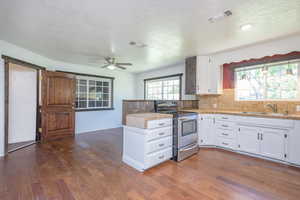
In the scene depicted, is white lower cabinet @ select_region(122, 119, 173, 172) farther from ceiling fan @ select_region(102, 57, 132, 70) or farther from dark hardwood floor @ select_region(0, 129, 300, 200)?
ceiling fan @ select_region(102, 57, 132, 70)

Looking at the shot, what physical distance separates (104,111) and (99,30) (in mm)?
3692

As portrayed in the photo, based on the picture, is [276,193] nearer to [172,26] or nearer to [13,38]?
[172,26]

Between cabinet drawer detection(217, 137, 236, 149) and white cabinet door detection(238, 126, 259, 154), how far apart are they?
0.14 metres

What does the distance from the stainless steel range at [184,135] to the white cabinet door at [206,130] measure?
38cm

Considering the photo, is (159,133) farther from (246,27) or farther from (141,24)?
(246,27)

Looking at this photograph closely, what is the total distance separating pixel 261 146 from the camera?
2.84 meters

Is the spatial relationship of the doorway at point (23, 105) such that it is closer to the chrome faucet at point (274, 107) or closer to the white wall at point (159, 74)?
the white wall at point (159, 74)

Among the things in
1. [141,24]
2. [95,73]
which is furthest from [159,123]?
[95,73]

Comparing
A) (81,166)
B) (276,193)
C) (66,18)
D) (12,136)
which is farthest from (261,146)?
(12,136)

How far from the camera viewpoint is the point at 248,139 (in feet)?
9.83

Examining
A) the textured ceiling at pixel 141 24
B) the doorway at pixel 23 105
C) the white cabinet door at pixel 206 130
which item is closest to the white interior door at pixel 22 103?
the doorway at pixel 23 105

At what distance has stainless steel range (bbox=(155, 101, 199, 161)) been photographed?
9.13 ft

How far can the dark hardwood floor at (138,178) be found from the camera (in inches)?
70.4

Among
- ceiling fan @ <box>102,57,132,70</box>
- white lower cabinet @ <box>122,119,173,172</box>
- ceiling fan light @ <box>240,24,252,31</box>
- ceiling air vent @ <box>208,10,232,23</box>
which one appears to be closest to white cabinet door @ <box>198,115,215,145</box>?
white lower cabinet @ <box>122,119,173,172</box>
